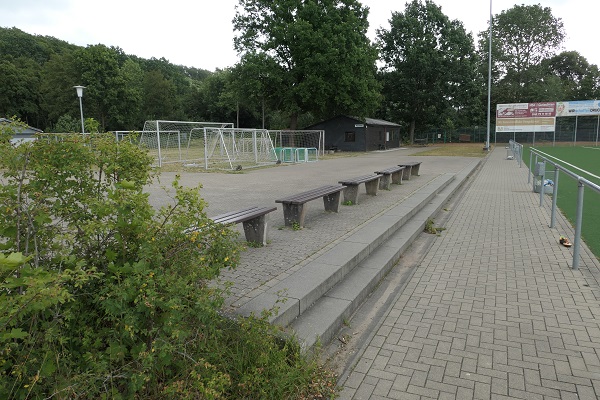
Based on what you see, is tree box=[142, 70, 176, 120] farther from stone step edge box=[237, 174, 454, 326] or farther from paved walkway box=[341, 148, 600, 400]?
paved walkway box=[341, 148, 600, 400]

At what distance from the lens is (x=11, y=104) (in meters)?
58.3

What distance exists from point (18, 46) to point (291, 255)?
8254 cm

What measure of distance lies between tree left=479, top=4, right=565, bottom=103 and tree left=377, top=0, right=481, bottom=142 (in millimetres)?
14100

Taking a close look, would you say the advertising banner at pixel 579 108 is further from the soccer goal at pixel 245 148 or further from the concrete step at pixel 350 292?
the concrete step at pixel 350 292

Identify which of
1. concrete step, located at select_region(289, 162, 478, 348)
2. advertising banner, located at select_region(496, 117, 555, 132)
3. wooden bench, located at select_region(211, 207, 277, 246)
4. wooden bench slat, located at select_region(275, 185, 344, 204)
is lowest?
concrete step, located at select_region(289, 162, 478, 348)

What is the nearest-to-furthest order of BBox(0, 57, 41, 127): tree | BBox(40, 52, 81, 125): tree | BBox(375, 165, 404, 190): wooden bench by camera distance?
BBox(375, 165, 404, 190): wooden bench, BBox(40, 52, 81, 125): tree, BBox(0, 57, 41, 127): tree

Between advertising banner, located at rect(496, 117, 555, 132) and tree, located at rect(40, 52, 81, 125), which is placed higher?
tree, located at rect(40, 52, 81, 125)

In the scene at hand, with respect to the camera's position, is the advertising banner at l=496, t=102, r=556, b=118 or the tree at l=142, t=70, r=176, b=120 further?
the tree at l=142, t=70, r=176, b=120

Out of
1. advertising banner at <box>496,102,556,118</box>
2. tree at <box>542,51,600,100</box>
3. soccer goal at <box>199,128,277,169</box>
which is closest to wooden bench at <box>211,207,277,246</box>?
soccer goal at <box>199,128,277,169</box>

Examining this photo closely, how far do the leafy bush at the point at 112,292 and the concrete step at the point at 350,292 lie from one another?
1.84 feet

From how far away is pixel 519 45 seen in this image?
61750 mm

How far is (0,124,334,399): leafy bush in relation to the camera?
6.33 feet

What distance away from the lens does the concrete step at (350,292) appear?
10.8ft

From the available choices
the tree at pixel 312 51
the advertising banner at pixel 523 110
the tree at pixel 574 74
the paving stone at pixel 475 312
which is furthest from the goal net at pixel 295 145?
the tree at pixel 574 74
